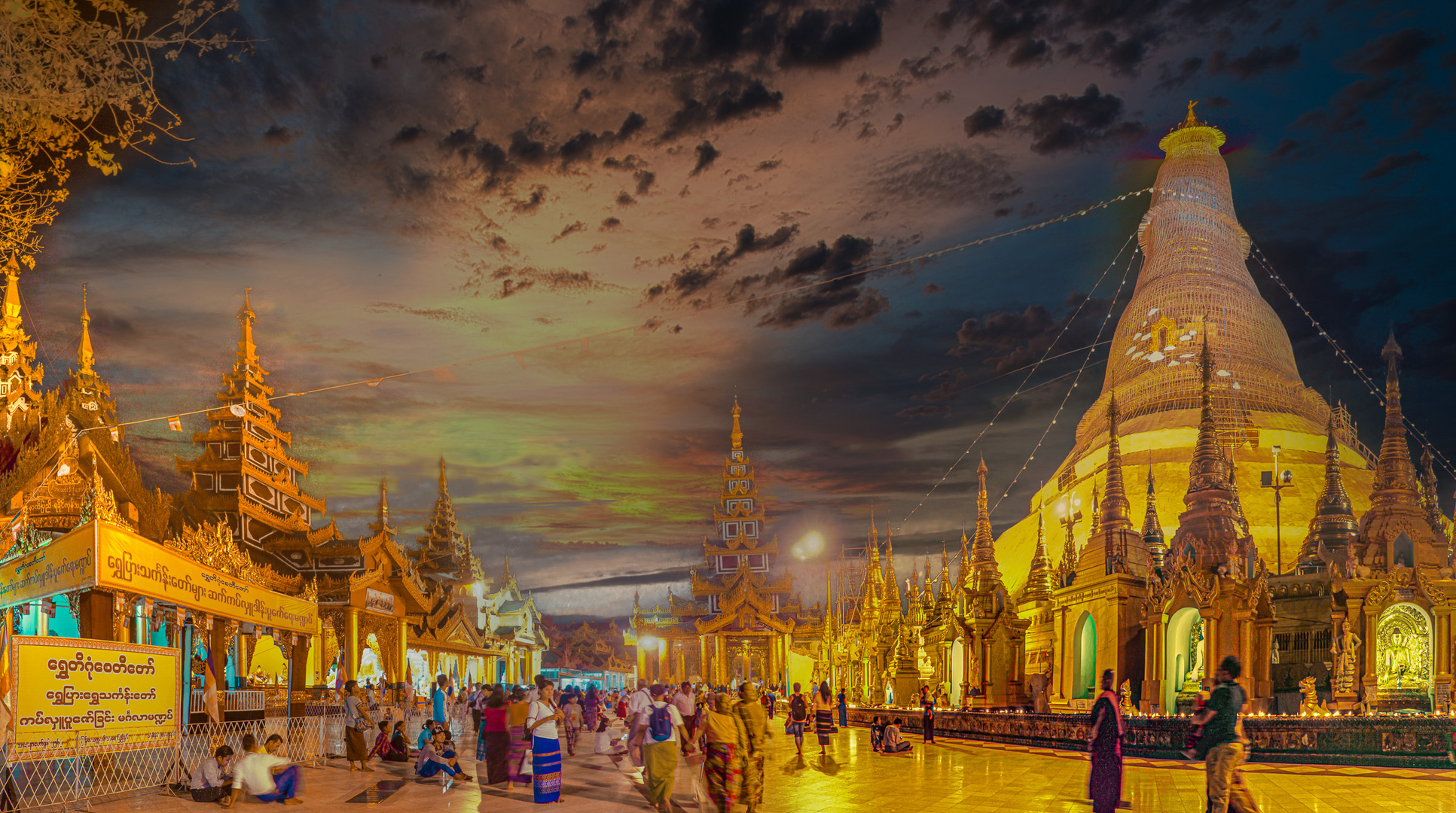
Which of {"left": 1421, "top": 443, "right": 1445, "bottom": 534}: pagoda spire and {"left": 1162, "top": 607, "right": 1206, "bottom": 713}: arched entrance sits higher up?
{"left": 1421, "top": 443, "right": 1445, "bottom": 534}: pagoda spire

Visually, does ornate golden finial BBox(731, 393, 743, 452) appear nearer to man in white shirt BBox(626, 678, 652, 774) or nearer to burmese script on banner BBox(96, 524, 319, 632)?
burmese script on banner BBox(96, 524, 319, 632)

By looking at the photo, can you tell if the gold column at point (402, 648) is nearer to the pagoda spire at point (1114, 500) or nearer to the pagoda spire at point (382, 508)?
the pagoda spire at point (382, 508)

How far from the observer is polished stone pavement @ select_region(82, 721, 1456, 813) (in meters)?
11.5

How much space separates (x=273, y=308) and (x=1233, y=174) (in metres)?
45.6

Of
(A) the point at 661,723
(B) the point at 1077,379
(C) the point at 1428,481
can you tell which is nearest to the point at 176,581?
(A) the point at 661,723

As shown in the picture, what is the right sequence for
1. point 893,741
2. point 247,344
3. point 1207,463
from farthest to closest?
1. point 247,344
2. point 1207,463
3. point 893,741

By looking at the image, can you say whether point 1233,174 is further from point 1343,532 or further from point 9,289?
point 9,289

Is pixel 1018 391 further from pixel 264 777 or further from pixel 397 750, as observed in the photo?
pixel 264 777

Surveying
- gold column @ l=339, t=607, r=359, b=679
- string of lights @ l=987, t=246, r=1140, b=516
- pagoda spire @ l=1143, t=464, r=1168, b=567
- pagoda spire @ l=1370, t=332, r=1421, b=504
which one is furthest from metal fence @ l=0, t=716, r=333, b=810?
string of lights @ l=987, t=246, r=1140, b=516

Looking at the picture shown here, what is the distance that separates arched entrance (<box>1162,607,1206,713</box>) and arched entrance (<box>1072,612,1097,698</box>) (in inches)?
132

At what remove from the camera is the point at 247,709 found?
23953 mm

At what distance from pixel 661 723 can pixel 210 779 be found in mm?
5369

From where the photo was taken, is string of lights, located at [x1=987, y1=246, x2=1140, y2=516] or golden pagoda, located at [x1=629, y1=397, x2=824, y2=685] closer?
string of lights, located at [x1=987, y1=246, x2=1140, y2=516]

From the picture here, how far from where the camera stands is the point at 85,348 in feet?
91.9
